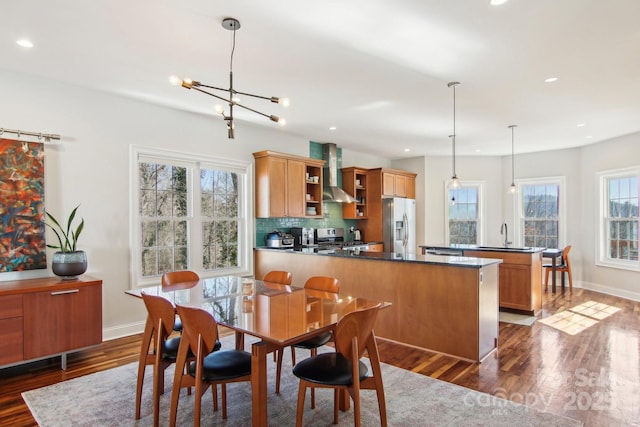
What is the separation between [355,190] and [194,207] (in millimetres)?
3406

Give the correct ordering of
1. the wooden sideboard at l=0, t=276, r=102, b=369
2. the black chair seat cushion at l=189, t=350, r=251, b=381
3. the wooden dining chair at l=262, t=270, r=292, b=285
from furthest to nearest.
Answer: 1. the wooden dining chair at l=262, t=270, r=292, b=285
2. the wooden sideboard at l=0, t=276, r=102, b=369
3. the black chair seat cushion at l=189, t=350, r=251, b=381

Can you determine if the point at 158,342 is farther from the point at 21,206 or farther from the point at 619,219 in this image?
the point at 619,219

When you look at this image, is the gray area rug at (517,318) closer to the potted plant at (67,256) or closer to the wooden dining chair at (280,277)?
the wooden dining chair at (280,277)

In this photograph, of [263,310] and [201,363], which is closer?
[201,363]

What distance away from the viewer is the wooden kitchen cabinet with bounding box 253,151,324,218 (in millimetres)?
5574

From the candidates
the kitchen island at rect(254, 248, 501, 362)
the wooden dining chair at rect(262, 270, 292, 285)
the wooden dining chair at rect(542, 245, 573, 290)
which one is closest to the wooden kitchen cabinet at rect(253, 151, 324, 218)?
the kitchen island at rect(254, 248, 501, 362)

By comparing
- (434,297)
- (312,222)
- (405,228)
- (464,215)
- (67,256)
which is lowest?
(434,297)

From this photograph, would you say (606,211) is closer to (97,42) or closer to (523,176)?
(523,176)

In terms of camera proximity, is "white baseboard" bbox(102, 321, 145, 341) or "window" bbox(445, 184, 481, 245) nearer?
"white baseboard" bbox(102, 321, 145, 341)

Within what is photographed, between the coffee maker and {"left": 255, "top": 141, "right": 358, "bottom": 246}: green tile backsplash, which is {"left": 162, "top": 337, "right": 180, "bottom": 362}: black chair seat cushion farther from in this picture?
the coffee maker

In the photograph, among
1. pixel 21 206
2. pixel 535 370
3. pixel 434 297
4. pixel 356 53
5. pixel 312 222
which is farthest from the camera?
pixel 312 222

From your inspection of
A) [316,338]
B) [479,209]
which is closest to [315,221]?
[479,209]

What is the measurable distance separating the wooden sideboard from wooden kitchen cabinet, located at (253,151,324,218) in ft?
8.47

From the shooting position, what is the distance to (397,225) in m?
7.50
